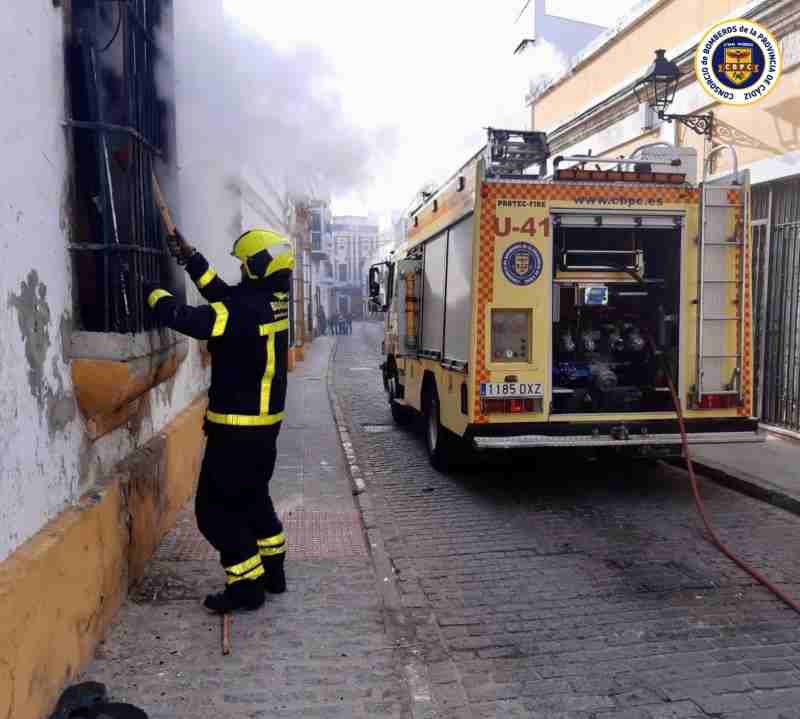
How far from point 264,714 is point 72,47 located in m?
3.00

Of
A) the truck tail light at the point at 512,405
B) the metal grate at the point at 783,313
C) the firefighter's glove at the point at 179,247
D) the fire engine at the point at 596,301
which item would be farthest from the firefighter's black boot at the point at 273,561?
the metal grate at the point at 783,313

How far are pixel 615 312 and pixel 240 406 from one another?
13.8 ft

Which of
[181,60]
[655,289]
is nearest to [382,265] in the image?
[655,289]

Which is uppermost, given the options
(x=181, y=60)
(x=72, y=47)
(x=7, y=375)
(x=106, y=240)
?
(x=181, y=60)

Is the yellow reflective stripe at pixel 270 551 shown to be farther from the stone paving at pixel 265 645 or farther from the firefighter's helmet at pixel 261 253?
the firefighter's helmet at pixel 261 253

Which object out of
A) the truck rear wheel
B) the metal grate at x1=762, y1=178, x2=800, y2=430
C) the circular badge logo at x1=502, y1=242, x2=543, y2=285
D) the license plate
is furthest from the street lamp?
the license plate

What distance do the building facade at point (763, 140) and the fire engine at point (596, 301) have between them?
233 centimetres

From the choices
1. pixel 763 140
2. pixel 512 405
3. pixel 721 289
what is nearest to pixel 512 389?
pixel 512 405

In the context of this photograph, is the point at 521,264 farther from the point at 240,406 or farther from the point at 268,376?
the point at 240,406

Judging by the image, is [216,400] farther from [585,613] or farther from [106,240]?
[585,613]

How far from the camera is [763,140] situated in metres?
8.16

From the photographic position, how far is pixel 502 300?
5777 millimetres

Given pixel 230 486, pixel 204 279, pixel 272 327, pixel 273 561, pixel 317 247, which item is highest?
pixel 317 247

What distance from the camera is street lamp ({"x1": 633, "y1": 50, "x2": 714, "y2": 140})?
28.1 feet
